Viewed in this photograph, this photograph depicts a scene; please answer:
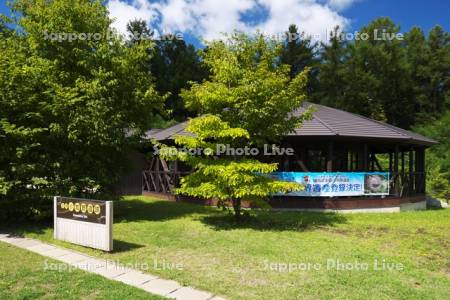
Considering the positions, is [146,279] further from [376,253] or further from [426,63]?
[426,63]

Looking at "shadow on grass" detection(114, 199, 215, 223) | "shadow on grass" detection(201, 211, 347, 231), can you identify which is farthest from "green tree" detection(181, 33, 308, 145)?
"shadow on grass" detection(114, 199, 215, 223)

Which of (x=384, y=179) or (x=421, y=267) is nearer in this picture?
(x=421, y=267)

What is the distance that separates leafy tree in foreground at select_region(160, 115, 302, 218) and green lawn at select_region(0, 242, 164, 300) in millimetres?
4059

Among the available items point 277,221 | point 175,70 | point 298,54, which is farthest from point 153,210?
point 298,54

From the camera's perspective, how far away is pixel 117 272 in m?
5.64

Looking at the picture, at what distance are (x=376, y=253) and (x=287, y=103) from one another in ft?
13.6

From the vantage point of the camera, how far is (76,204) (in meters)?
7.32

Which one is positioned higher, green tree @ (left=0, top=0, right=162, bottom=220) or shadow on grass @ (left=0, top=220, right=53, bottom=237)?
green tree @ (left=0, top=0, right=162, bottom=220)

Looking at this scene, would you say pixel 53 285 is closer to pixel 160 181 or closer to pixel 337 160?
pixel 160 181

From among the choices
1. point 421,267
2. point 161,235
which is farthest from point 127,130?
point 421,267

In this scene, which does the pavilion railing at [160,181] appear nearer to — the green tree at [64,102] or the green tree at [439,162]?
the green tree at [64,102]

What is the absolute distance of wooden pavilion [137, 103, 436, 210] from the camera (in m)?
12.6

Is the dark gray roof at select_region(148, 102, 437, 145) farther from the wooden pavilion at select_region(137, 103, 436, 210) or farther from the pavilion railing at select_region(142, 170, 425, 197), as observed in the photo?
the pavilion railing at select_region(142, 170, 425, 197)

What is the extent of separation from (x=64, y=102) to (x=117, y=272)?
17.5 ft
